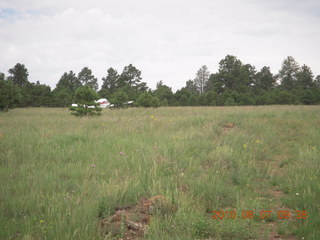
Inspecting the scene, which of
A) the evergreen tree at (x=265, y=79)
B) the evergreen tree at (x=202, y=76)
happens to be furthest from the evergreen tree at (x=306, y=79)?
the evergreen tree at (x=202, y=76)

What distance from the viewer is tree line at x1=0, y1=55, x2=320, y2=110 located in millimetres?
35656

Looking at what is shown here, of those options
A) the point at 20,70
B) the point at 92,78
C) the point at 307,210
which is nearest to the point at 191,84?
the point at 92,78

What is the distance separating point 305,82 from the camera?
176 ft

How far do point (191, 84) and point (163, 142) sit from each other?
270 ft

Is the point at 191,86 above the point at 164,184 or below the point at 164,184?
above

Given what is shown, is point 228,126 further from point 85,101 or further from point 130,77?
point 130,77

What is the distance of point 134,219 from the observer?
140 inches

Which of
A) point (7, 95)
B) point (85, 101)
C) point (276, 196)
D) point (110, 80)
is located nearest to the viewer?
point (276, 196)

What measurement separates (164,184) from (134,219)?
3.87 feet

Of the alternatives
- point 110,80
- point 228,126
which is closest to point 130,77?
point 110,80

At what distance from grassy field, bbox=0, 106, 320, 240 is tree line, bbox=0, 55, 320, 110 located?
1795 centimetres

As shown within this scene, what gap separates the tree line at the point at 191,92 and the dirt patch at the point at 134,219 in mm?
21026

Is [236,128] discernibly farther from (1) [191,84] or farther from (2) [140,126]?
(1) [191,84]

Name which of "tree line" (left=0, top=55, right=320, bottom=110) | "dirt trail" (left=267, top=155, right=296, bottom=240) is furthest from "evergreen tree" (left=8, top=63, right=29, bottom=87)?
"dirt trail" (left=267, top=155, right=296, bottom=240)
